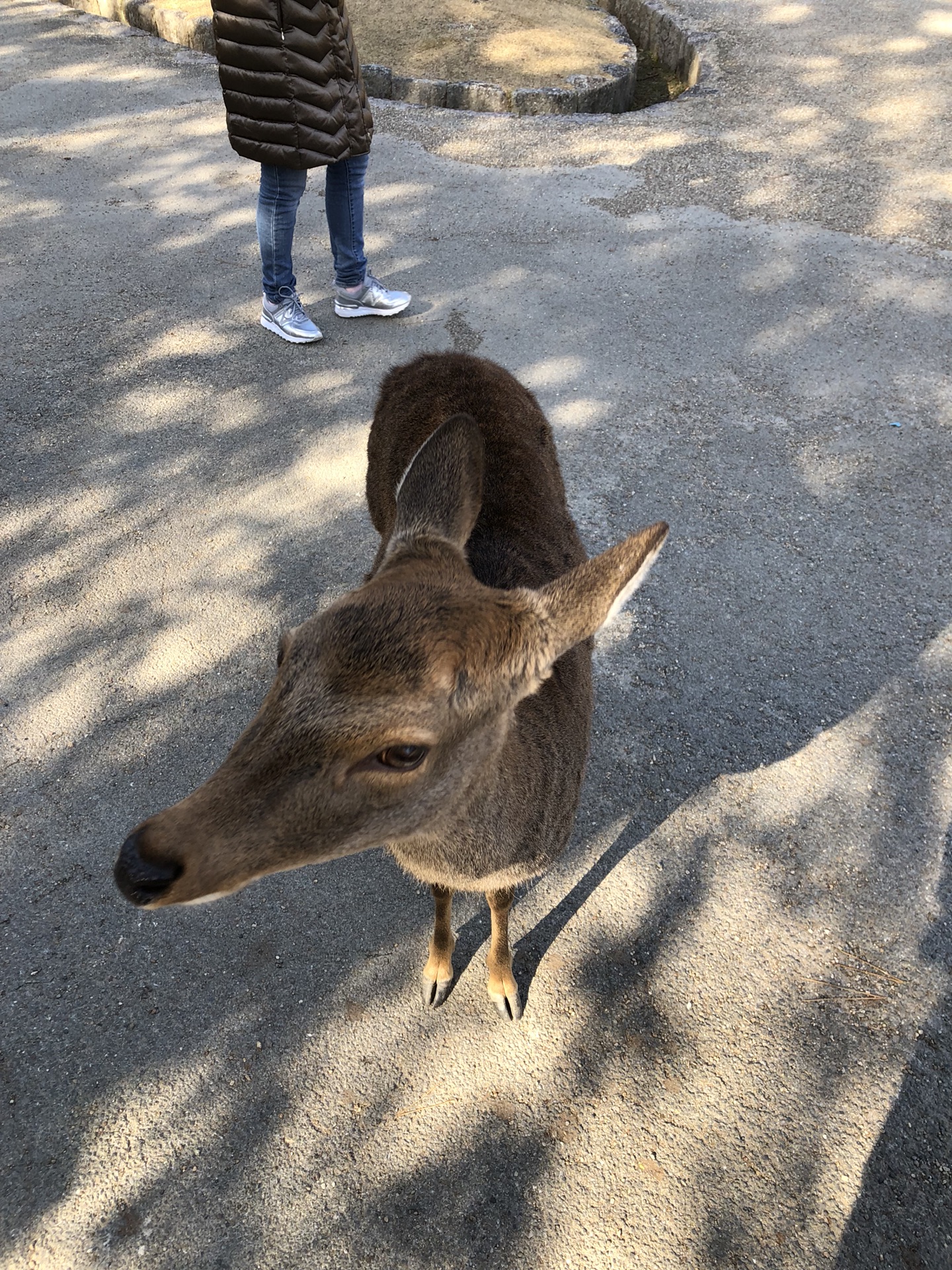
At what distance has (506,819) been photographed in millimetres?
2344

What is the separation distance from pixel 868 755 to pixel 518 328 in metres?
3.62

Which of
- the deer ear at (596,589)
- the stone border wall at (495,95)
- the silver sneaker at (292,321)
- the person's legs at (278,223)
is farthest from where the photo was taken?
the stone border wall at (495,95)

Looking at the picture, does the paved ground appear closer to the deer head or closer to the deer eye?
the deer head

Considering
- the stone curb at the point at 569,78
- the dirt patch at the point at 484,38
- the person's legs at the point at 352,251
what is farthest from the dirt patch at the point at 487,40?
the person's legs at the point at 352,251

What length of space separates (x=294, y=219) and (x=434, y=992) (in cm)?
462

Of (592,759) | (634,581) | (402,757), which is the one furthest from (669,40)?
(402,757)

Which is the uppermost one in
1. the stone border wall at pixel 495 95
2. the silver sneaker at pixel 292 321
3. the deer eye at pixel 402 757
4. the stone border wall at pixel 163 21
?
the stone border wall at pixel 163 21

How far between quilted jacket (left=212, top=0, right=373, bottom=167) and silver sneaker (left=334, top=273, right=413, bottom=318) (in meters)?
0.91

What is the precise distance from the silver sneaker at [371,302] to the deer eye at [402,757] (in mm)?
4643

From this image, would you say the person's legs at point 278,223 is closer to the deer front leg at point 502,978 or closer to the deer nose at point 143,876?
the deer front leg at point 502,978

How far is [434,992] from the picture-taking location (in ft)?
9.34

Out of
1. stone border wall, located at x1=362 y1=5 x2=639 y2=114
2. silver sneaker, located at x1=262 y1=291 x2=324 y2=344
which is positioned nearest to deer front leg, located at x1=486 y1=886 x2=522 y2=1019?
silver sneaker, located at x1=262 y1=291 x2=324 y2=344

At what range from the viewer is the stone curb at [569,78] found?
8.18m

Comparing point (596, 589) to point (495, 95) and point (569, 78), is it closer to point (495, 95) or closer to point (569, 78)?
point (495, 95)
